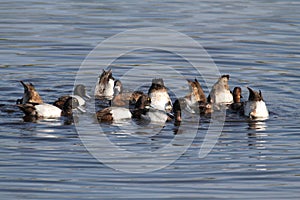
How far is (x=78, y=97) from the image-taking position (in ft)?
45.3

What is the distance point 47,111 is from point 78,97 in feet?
3.69

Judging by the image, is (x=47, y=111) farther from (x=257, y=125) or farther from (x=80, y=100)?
(x=257, y=125)

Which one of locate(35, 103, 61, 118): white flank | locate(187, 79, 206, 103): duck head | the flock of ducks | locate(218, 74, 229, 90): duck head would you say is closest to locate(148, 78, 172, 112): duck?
the flock of ducks

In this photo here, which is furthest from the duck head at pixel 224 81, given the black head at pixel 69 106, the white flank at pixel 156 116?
the black head at pixel 69 106

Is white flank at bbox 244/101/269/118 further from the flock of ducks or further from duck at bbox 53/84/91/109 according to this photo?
duck at bbox 53/84/91/109

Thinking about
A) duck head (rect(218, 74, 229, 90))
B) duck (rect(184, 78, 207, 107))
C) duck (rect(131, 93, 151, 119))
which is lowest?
duck (rect(131, 93, 151, 119))

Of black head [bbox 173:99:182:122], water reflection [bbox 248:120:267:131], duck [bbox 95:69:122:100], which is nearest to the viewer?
water reflection [bbox 248:120:267:131]

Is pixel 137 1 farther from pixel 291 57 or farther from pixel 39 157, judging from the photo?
pixel 39 157

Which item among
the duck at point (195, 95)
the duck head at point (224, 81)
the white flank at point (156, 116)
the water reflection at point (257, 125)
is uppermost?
the duck head at point (224, 81)

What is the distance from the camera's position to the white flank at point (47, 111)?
12.8 m

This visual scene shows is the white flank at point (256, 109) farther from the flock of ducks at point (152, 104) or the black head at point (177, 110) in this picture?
the black head at point (177, 110)

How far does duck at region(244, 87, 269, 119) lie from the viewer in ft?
42.4

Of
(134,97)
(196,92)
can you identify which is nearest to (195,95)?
(196,92)

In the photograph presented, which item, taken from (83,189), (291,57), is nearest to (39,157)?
(83,189)
